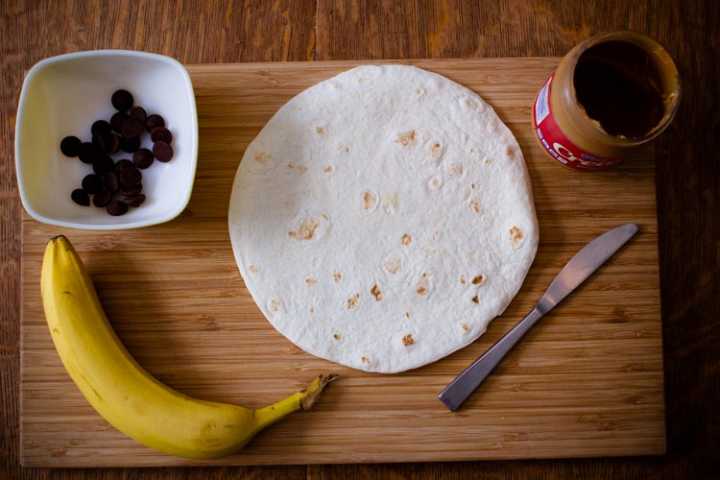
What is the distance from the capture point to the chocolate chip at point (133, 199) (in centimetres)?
107

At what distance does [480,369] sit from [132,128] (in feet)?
2.96

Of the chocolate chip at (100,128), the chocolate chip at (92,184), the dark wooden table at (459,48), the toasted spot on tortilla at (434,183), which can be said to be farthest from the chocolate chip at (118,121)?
the toasted spot on tortilla at (434,183)

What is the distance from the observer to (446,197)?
110cm

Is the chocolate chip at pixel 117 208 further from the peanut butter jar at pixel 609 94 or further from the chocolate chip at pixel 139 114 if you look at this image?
the peanut butter jar at pixel 609 94

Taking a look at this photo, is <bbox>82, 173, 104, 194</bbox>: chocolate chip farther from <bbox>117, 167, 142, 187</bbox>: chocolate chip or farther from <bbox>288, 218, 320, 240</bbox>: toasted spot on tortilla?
<bbox>288, 218, 320, 240</bbox>: toasted spot on tortilla

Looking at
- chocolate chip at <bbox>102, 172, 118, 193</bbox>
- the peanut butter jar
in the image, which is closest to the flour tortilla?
the peanut butter jar

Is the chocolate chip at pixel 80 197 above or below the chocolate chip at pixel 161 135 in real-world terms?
below

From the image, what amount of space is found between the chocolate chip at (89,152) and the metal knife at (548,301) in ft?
2.94

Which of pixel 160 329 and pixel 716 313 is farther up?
pixel 160 329

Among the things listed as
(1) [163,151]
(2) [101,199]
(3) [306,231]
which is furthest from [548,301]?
(2) [101,199]

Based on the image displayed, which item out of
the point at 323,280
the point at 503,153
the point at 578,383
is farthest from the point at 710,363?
the point at 323,280

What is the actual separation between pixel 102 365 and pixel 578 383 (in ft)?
3.25

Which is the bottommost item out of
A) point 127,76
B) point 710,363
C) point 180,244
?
point 710,363

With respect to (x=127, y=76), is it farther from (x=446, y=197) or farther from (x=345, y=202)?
(x=446, y=197)
